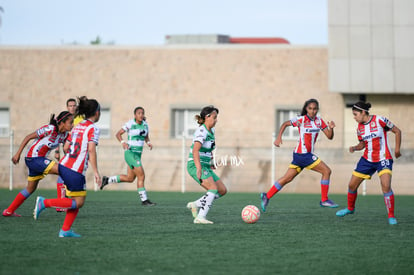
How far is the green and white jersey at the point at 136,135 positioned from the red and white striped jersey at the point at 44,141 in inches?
154

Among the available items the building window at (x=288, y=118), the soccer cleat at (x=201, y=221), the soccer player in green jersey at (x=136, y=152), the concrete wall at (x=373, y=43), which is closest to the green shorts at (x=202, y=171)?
the soccer cleat at (x=201, y=221)

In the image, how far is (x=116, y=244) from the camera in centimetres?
853

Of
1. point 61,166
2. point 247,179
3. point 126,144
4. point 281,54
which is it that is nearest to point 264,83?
point 281,54

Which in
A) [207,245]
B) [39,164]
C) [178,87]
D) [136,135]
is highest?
[178,87]

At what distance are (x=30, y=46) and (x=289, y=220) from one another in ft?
79.3

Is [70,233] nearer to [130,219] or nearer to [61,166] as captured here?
[61,166]

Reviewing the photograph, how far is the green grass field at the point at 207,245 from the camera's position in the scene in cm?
702

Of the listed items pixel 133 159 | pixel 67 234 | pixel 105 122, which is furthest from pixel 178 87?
pixel 67 234

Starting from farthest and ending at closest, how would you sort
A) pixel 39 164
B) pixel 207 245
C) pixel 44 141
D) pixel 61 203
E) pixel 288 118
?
1. pixel 288 118
2. pixel 44 141
3. pixel 39 164
4. pixel 61 203
5. pixel 207 245

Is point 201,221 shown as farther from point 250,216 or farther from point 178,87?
point 178,87

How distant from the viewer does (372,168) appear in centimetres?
1185

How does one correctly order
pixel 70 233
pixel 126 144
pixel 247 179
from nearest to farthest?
1. pixel 70 233
2. pixel 126 144
3. pixel 247 179

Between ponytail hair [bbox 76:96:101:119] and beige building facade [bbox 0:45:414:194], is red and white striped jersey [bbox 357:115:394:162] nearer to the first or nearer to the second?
ponytail hair [bbox 76:96:101:119]

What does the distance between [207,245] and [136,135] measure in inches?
302
